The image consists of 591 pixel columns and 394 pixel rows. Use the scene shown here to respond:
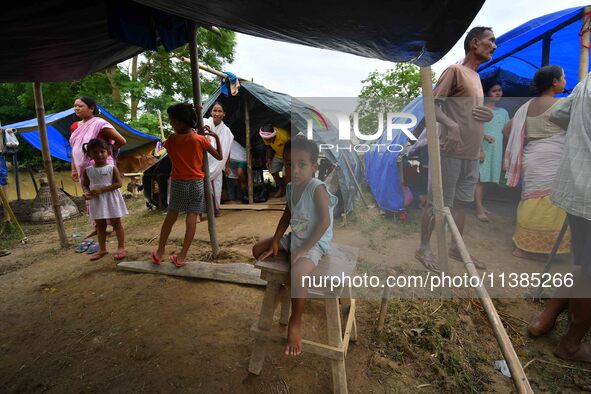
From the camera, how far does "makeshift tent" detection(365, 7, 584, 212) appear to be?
3.28 m

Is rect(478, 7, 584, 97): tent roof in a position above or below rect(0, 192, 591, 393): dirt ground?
above

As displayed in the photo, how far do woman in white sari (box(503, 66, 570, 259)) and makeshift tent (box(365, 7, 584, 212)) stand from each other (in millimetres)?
440

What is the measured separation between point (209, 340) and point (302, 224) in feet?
3.40

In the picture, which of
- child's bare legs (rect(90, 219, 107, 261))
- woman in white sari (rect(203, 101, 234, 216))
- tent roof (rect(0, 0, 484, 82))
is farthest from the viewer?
woman in white sari (rect(203, 101, 234, 216))

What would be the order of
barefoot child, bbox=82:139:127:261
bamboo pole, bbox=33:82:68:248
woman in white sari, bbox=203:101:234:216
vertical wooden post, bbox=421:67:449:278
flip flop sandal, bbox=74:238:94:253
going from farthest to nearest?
woman in white sari, bbox=203:101:234:216 → bamboo pole, bbox=33:82:68:248 → flip flop sandal, bbox=74:238:94:253 → barefoot child, bbox=82:139:127:261 → vertical wooden post, bbox=421:67:449:278

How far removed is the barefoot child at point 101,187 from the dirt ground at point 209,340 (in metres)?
0.52

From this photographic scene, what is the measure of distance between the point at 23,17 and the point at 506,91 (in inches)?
244

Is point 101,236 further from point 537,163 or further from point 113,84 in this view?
point 113,84

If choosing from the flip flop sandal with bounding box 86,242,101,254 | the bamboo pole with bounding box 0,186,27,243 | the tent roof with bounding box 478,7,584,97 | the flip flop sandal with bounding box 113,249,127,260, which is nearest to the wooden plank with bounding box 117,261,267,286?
the flip flop sandal with bounding box 113,249,127,260

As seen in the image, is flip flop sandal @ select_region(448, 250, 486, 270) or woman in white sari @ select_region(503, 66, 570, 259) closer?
woman in white sari @ select_region(503, 66, 570, 259)

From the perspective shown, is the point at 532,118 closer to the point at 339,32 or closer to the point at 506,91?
the point at 339,32

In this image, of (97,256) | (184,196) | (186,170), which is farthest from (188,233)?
(97,256)

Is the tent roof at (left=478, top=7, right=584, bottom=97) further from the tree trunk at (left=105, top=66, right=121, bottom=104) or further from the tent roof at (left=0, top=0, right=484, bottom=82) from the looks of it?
the tree trunk at (left=105, top=66, right=121, bottom=104)

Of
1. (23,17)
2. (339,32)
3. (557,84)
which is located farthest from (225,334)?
(557,84)
